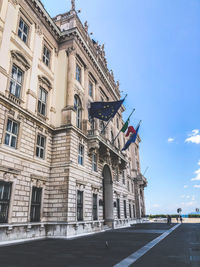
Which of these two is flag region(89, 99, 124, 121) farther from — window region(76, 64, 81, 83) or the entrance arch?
the entrance arch

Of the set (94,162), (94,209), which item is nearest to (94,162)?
(94,162)

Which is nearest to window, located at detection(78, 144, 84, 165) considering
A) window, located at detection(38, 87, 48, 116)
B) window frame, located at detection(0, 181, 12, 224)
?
window, located at detection(38, 87, 48, 116)

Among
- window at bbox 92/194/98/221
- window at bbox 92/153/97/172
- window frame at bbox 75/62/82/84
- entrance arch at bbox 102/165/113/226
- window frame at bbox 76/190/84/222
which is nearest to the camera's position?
window frame at bbox 76/190/84/222

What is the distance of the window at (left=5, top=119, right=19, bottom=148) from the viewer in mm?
15156

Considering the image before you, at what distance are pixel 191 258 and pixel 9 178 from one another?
11.9 m

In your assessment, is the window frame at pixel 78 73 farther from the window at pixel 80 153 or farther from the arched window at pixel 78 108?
the window at pixel 80 153

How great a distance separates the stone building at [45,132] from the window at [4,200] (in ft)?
0.20

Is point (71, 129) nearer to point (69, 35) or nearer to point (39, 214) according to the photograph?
point (39, 214)

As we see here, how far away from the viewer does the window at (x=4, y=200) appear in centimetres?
1366

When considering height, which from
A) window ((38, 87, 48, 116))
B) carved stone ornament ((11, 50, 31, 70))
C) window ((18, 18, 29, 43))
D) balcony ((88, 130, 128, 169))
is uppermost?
window ((18, 18, 29, 43))

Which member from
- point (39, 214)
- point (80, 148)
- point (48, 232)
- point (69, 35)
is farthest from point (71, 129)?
point (69, 35)

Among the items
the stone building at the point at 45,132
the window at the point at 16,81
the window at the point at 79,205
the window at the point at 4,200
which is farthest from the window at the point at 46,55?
the window at the point at 79,205

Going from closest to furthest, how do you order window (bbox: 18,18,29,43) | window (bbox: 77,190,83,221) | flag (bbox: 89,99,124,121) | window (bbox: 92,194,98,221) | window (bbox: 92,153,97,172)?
1. window (bbox: 18,18,29,43)
2. window (bbox: 77,190,83,221)
3. flag (bbox: 89,99,124,121)
4. window (bbox: 92,194,98,221)
5. window (bbox: 92,153,97,172)

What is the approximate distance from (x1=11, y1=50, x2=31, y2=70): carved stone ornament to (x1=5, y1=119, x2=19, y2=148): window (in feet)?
18.5
